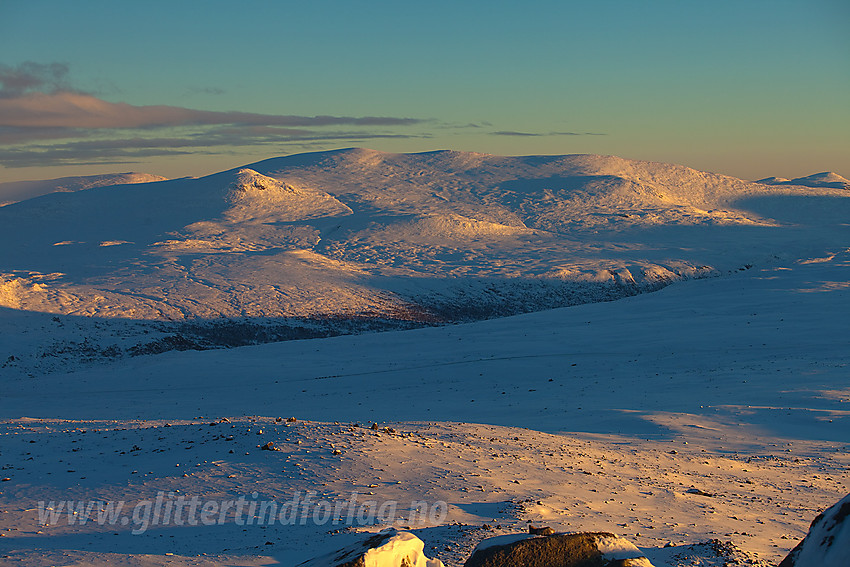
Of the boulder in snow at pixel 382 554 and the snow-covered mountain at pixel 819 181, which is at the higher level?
the snow-covered mountain at pixel 819 181

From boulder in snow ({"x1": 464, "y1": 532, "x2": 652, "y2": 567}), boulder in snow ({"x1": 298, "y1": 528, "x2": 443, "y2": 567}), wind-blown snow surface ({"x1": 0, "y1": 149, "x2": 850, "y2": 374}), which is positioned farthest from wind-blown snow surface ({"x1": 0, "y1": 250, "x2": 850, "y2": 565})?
wind-blown snow surface ({"x1": 0, "y1": 149, "x2": 850, "y2": 374})

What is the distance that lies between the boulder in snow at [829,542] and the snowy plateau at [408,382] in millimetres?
88

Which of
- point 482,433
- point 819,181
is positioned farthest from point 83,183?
point 482,433

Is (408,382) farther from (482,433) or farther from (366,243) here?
(366,243)

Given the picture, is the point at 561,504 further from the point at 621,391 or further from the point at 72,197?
the point at 72,197

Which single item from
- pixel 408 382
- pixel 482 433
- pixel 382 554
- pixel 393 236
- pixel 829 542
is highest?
pixel 829 542

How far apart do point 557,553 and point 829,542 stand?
266 cm

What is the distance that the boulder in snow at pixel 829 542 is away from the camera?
18.3 feet

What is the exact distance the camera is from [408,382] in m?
30.7

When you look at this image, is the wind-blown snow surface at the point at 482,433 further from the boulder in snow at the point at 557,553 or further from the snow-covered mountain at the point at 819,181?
the snow-covered mountain at the point at 819,181

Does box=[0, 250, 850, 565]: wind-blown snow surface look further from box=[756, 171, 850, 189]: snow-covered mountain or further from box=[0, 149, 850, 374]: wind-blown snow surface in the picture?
box=[756, 171, 850, 189]: snow-covered mountain

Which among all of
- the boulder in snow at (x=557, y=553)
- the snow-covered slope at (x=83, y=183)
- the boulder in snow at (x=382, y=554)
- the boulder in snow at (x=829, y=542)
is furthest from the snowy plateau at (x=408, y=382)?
the snow-covered slope at (x=83, y=183)

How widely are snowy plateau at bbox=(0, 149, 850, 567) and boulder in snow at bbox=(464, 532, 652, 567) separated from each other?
0.99 metres

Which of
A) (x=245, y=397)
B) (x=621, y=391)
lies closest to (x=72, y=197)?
(x=245, y=397)
